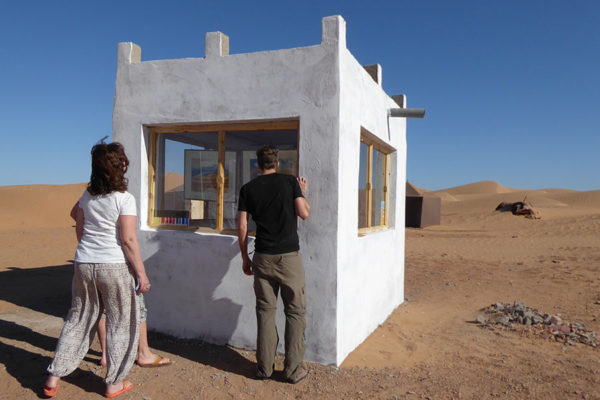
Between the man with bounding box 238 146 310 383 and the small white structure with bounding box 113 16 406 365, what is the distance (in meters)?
0.56

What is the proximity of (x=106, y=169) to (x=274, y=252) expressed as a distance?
5.09ft

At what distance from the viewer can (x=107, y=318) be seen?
3426 mm

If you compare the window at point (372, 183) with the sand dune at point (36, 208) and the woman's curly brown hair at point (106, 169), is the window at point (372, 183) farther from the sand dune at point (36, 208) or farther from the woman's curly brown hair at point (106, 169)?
the sand dune at point (36, 208)

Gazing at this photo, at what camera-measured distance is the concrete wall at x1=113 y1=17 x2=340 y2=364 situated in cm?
436

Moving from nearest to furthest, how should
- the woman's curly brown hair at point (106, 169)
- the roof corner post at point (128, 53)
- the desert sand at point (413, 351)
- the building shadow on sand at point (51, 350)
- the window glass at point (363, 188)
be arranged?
the woman's curly brown hair at point (106, 169) → the desert sand at point (413, 351) → the building shadow on sand at point (51, 350) → the roof corner post at point (128, 53) → the window glass at point (363, 188)

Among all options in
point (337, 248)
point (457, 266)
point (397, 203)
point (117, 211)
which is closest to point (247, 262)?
point (337, 248)

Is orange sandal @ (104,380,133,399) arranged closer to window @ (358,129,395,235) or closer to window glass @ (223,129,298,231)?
window glass @ (223,129,298,231)

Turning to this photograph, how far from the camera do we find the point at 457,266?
39.8 ft

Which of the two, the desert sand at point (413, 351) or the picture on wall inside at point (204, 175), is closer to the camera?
the desert sand at point (413, 351)

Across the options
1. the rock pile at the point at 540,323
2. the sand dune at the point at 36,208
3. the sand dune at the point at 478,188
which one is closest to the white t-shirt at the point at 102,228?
the rock pile at the point at 540,323

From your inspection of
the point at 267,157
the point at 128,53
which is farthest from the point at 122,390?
the point at 128,53

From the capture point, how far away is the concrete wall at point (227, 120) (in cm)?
436

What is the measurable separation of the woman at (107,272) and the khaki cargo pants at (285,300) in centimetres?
102

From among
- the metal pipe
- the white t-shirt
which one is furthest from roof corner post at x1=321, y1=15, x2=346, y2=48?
the white t-shirt
